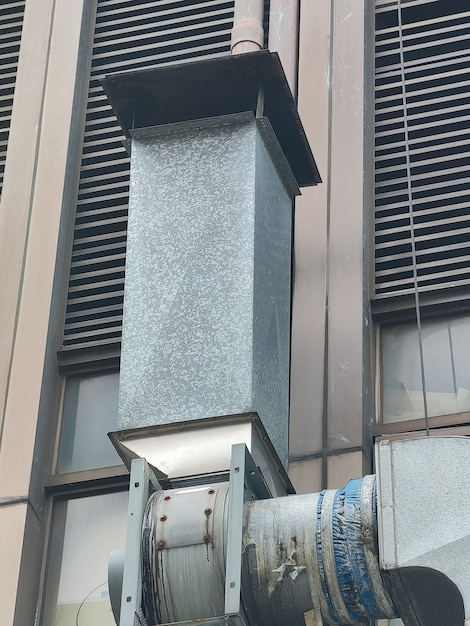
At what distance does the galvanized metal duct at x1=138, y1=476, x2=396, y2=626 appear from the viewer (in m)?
7.83

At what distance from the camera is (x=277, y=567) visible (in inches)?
310

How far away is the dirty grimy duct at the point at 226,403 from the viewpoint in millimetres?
7789

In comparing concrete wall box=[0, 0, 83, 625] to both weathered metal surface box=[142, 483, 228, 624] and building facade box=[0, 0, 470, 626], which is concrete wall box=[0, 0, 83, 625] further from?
weathered metal surface box=[142, 483, 228, 624]

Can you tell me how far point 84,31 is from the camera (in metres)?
13.2

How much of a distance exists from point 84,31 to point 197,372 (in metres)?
5.28

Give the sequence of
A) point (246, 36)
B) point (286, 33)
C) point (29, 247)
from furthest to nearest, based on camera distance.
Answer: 1. point (286, 33)
2. point (246, 36)
3. point (29, 247)

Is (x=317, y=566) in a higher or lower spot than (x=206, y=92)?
lower

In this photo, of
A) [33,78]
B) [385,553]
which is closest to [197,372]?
[385,553]

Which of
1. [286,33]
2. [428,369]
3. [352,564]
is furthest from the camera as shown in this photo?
[286,33]

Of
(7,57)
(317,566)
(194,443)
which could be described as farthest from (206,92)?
(7,57)

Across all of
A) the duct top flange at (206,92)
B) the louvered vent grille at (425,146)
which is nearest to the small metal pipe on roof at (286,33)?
the louvered vent grille at (425,146)

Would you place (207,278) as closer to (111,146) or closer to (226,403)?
(226,403)

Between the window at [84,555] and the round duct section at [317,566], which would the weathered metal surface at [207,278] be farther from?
the window at [84,555]

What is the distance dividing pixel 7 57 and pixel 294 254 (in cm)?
351
